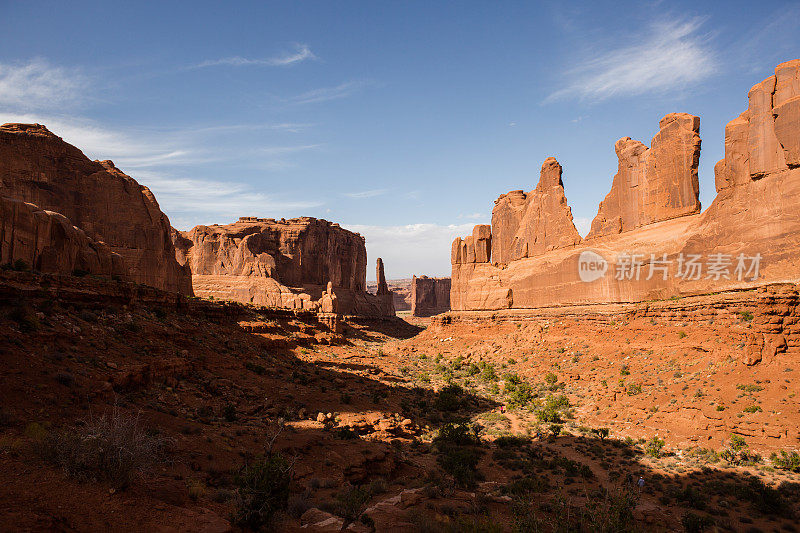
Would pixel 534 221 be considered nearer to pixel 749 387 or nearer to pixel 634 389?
pixel 634 389

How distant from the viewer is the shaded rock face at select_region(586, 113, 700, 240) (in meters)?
23.9

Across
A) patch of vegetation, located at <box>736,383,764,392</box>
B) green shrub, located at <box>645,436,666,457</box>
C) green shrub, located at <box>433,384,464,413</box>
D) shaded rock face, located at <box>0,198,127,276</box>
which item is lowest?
green shrub, located at <box>433,384,464,413</box>

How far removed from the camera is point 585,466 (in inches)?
533

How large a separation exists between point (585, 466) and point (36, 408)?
49.7 feet

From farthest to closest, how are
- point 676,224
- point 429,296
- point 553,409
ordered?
1. point 429,296
2. point 676,224
3. point 553,409

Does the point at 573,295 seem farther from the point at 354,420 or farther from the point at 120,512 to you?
the point at 120,512

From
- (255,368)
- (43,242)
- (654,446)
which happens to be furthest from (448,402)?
(43,242)

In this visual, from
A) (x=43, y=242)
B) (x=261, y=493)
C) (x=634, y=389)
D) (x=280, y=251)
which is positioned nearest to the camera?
(x=261, y=493)

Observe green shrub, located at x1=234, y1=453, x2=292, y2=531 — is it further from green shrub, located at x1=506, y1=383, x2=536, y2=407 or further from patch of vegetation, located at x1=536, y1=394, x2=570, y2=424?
green shrub, located at x1=506, y1=383, x2=536, y2=407

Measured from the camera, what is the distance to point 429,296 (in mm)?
125125

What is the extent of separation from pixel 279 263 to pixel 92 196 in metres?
47.8

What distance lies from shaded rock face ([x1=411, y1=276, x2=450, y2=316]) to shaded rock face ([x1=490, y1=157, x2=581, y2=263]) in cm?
8050

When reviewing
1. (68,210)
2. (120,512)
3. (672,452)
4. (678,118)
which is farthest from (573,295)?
(68,210)

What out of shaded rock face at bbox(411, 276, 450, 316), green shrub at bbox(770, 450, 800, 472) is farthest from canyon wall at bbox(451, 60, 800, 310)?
shaded rock face at bbox(411, 276, 450, 316)
